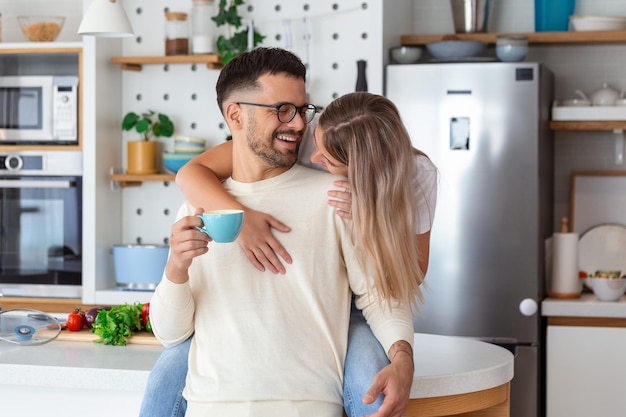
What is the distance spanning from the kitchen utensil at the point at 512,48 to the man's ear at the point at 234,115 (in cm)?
201

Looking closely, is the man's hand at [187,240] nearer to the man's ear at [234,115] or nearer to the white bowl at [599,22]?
the man's ear at [234,115]

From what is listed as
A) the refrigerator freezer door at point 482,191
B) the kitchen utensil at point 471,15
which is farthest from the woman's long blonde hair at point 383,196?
the kitchen utensil at point 471,15

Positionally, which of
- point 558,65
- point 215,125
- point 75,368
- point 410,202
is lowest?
point 75,368

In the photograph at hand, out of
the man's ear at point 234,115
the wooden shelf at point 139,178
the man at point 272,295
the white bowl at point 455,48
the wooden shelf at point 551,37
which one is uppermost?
the wooden shelf at point 551,37

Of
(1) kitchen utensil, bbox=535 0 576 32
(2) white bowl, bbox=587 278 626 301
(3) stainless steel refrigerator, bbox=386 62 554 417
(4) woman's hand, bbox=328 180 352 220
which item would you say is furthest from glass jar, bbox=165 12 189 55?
(4) woman's hand, bbox=328 180 352 220

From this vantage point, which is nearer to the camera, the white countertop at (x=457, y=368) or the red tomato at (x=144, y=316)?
the white countertop at (x=457, y=368)

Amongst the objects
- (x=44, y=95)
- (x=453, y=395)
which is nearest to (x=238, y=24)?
(x=44, y=95)

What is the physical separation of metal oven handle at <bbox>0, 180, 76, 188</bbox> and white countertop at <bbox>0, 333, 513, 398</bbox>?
183cm

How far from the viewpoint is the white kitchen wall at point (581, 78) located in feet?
14.3

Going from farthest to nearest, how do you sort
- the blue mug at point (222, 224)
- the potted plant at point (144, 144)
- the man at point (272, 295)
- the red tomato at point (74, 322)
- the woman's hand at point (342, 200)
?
the potted plant at point (144, 144) < the red tomato at point (74, 322) < the woman's hand at point (342, 200) < the man at point (272, 295) < the blue mug at point (222, 224)

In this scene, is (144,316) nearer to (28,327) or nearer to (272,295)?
(28,327)

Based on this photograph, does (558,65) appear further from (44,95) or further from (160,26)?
(44,95)

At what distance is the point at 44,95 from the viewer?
13.8 feet

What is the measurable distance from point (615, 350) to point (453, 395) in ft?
6.37
